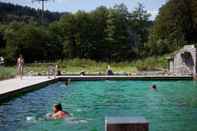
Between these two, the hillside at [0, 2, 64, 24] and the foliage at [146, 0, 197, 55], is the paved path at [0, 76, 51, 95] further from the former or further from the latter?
the hillside at [0, 2, 64, 24]

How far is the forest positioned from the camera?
60.0 metres

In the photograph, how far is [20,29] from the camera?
6825 centimetres

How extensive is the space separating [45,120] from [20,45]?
173ft

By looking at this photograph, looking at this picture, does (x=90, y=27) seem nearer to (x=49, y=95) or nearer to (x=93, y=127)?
(x=49, y=95)

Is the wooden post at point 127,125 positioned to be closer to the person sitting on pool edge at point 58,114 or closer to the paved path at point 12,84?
the person sitting on pool edge at point 58,114

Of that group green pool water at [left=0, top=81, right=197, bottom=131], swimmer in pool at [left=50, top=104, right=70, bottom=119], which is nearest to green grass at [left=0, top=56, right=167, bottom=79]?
green pool water at [left=0, top=81, right=197, bottom=131]

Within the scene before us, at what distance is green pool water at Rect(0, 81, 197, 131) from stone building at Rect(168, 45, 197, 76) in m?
9.67

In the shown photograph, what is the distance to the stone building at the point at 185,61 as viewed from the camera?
33.0 m

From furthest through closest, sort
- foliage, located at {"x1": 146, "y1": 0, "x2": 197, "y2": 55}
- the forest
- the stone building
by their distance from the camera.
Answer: the forest, foliage, located at {"x1": 146, "y1": 0, "x2": 197, "y2": 55}, the stone building

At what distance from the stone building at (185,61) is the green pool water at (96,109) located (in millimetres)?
9674

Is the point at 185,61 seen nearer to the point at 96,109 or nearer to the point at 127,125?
the point at 96,109

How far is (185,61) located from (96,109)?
1892 cm

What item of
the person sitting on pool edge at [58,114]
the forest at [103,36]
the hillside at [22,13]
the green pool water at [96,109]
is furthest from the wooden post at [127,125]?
the hillside at [22,13]

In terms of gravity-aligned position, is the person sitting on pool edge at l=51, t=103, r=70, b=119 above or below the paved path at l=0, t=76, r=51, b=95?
below
